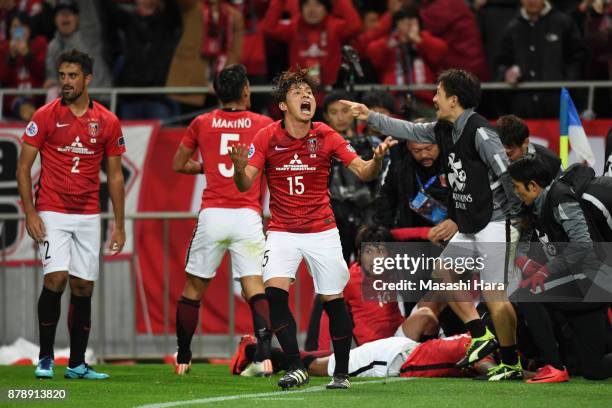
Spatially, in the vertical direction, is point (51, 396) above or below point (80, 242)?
below

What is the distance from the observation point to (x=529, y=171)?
8820 mm

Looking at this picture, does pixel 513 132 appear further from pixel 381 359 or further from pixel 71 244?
pixel 71 244

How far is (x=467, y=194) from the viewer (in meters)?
9.11

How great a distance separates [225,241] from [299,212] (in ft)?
5.41

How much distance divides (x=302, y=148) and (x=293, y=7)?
6.12 meters

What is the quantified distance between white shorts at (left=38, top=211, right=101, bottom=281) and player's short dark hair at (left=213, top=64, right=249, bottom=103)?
4.67ft

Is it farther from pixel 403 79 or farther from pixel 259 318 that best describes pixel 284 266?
pixel 403 79

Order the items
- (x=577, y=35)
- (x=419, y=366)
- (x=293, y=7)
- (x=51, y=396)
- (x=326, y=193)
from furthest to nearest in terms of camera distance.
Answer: (x=293, y=7), (x=577, y=35), (x=419, y=366), (x=326, y=193), (x=51, y=396)

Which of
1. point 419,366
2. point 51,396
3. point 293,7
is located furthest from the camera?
point 293,7

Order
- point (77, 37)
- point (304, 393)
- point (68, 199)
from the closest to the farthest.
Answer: point (304, 393), point (68, 199), point (77, 37)

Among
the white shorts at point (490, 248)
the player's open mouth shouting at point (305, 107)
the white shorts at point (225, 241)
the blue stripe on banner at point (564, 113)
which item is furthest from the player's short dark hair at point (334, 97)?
the player's open mouth shouting at point (305, 107)

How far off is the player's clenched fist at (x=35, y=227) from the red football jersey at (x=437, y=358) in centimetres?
296

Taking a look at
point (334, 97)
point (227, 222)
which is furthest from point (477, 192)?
point (334, 97)

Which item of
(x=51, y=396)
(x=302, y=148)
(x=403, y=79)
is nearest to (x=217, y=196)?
(x=302, y=148)
